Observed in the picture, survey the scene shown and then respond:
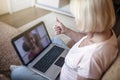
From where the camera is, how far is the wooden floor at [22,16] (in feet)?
9.52

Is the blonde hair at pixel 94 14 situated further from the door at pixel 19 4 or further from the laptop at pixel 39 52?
the door at pixel 19 4

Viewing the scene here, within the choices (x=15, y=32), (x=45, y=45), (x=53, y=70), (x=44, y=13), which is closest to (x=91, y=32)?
(x=53, y=70)

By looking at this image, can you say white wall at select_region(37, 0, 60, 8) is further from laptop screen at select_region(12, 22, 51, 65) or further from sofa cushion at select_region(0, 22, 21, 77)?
laptop screen at select_region(12, 22, 51, 65)

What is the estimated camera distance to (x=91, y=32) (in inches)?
29.8

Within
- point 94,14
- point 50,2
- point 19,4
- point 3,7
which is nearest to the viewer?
point 94,14

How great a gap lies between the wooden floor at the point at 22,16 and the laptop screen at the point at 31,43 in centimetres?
168

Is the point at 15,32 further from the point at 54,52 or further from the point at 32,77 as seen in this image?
the point at 32,77

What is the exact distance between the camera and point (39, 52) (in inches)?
45.8

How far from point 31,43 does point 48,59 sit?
0.56 feet

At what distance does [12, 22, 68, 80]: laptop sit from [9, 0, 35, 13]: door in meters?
2.38

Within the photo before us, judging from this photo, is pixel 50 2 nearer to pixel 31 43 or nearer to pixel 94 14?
pixel 31 43

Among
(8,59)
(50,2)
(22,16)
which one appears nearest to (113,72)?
(8,59)

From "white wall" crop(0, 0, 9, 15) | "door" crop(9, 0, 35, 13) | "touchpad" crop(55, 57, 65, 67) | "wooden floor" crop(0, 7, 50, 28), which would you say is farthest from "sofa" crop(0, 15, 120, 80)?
"door" crop(9, 0, 35, 13)

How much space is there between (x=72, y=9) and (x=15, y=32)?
1169mm
